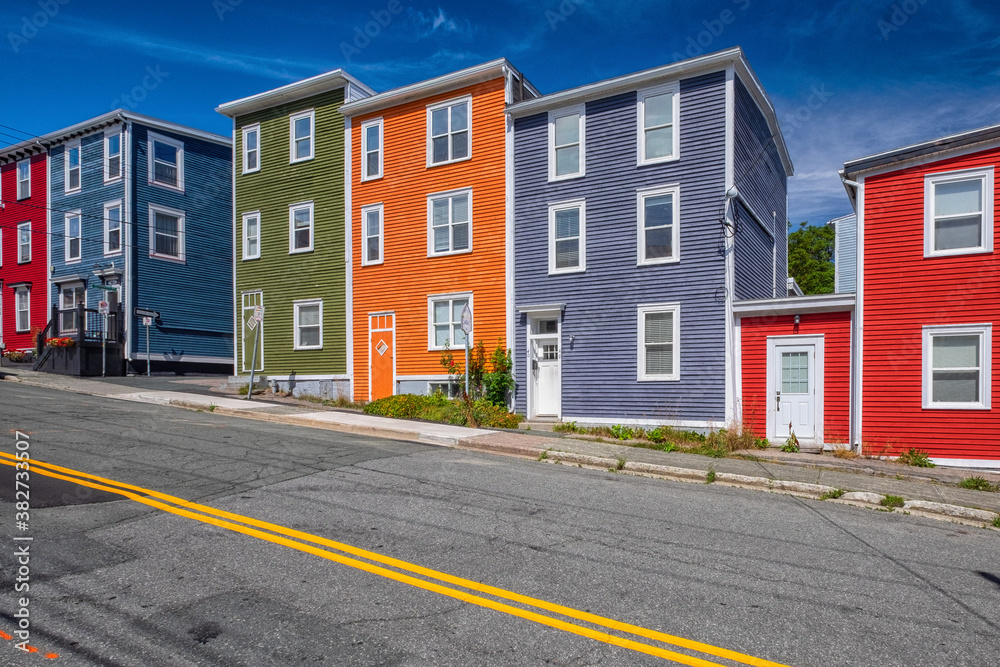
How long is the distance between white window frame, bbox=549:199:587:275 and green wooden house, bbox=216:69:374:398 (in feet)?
25.5

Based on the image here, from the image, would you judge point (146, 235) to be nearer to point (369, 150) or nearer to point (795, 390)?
point (369, 150)

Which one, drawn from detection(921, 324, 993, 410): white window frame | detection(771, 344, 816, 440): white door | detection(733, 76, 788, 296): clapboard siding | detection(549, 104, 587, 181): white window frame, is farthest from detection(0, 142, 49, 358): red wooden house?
detection(921, 324, 993, 410): white window frame

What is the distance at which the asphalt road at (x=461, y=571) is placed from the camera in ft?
14.2

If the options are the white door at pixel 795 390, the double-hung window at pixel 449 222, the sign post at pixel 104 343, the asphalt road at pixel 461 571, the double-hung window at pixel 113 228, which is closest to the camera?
the asphalt road at pixel 461 571

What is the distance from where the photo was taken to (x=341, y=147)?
75.3ft

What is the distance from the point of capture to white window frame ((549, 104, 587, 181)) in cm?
1827

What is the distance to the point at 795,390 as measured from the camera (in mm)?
15328

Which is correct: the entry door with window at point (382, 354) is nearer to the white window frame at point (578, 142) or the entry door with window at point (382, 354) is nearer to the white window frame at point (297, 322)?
the white window frame at point (297, 322)

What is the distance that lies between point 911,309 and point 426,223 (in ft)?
44.0

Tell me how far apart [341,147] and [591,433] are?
536 inches

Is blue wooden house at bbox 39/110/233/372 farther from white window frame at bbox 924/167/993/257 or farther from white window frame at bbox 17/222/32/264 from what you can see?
white window frame at bbox 924/167/993/257

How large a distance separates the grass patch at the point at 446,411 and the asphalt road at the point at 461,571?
691cm

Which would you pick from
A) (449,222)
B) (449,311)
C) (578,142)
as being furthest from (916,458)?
(449,222)

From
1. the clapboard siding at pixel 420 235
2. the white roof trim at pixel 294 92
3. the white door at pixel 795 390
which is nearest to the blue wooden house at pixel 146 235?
the white roof trim at pixel 294 92
